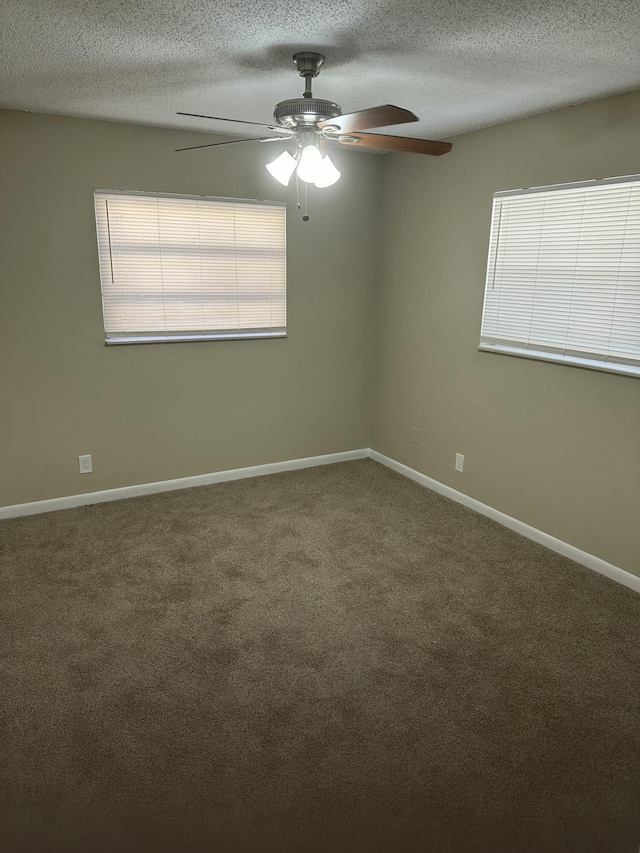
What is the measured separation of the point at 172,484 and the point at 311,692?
231 cm

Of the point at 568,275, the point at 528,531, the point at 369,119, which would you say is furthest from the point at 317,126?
the point at 528,531

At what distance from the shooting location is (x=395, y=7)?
1819mm

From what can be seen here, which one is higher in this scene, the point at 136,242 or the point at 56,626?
the point at 136,242

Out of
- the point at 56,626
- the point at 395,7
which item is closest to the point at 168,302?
the point at 56,626

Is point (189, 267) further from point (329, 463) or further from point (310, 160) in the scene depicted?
point (329, 463)

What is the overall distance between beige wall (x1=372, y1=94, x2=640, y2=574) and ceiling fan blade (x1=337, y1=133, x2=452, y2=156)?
37.5 inches

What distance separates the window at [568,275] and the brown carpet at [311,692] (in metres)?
1.22

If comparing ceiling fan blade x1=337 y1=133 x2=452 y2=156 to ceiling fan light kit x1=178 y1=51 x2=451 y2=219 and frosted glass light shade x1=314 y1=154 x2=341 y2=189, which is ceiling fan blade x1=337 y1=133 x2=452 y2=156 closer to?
ceiling fan light kit x1=178 y1=51 x2=451 y2=219

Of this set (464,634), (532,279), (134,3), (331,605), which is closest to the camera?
(134,3)

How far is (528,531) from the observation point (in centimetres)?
357

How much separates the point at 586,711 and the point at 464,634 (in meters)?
0.58

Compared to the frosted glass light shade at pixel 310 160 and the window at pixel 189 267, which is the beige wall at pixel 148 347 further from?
the frosted glass light shade at pixel 310 160

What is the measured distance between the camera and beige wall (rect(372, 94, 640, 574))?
2982 mm

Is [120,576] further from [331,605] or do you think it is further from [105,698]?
[331,605]
